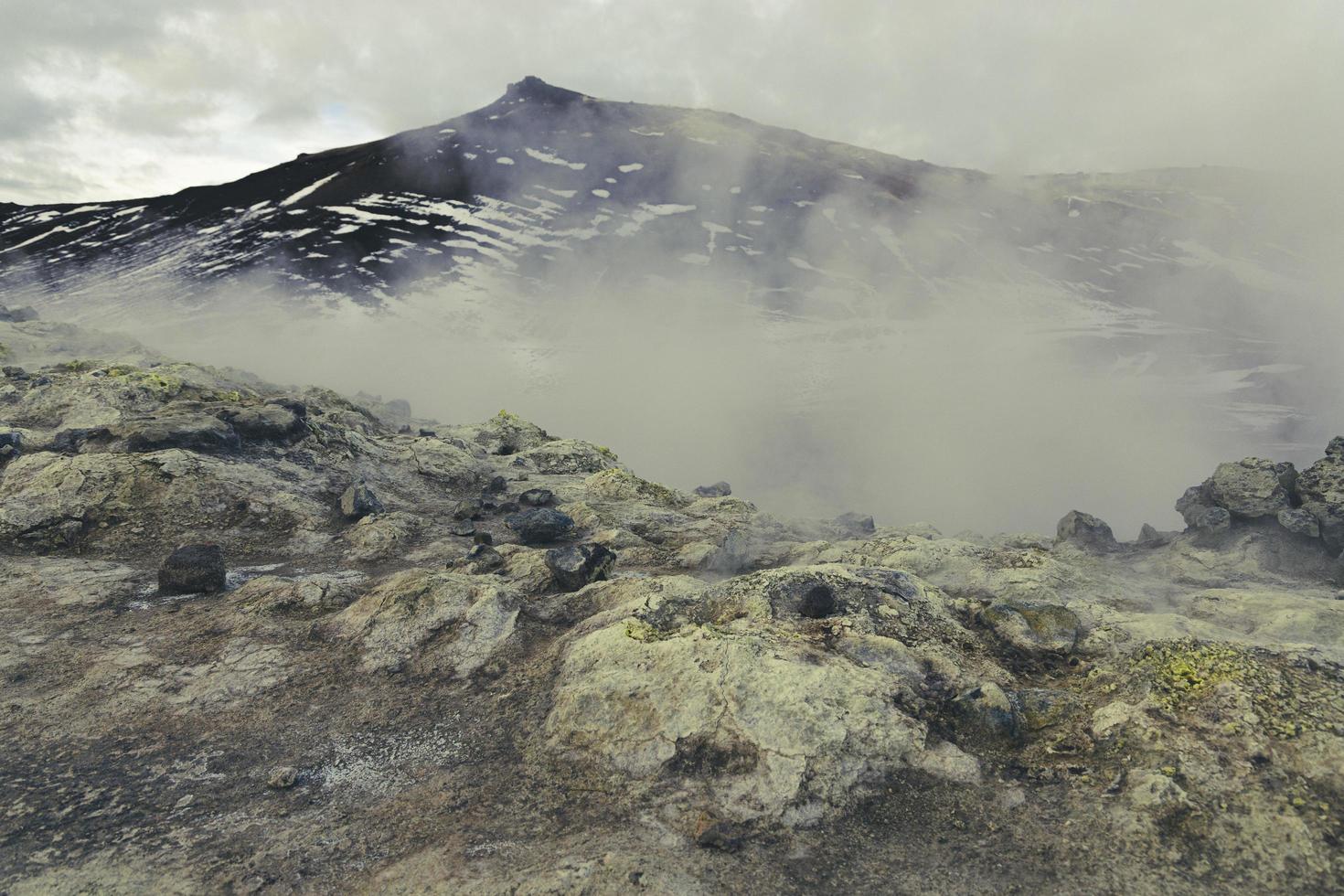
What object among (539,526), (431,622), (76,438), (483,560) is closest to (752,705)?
(431,622)

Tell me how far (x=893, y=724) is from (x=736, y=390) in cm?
5656

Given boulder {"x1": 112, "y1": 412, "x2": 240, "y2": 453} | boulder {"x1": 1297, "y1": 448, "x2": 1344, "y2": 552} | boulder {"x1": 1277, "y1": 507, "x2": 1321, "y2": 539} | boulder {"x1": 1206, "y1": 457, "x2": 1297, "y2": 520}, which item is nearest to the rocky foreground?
boulder {"x1": 112, "y1": 412, "x2": 240, "y2": 453}

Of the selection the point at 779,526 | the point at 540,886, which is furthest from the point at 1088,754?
the point at 779,526

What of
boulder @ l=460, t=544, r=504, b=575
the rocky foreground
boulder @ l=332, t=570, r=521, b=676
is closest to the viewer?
the rocky foreground

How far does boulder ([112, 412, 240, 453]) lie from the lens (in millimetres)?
11516

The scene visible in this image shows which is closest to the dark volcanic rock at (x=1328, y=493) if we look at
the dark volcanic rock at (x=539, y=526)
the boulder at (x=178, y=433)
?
the dark volcanic rock at (x=539, y=526)

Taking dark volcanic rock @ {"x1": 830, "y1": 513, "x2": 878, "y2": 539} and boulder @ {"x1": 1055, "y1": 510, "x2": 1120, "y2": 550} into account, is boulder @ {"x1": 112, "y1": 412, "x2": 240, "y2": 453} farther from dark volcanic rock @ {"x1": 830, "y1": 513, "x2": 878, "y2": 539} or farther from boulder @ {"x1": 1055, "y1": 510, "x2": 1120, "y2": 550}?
boulder @ {"x1": 1055, "y1": 510, "x2": 1120, "y2": 550}

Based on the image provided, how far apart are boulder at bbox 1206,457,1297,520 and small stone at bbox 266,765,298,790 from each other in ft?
59.2

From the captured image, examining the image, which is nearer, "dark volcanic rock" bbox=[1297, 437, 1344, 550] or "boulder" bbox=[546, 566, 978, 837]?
"boulder" bbox=[546, 566, 978, 837]

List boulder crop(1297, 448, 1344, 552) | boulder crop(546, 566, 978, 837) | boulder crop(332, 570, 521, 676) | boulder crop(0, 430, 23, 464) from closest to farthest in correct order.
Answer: boulder crop(546, 566, 978, 837) < boulder crop(332, 570, 521, 676) < boulder crop(0, 430, 23, 464) < boulder crop(1297, 448, 1344, 552)

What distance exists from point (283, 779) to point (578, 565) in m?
4.57

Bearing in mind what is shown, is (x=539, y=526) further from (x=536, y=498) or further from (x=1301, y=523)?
(x=1301, y=523)

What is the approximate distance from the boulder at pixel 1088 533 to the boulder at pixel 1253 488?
2.29 m

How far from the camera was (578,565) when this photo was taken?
30.5ft
